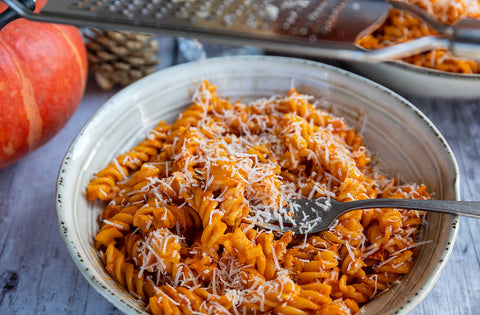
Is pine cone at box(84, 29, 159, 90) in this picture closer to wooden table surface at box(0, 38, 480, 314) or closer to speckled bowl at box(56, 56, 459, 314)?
wooden table surface at box(0, 38, 480, 314)

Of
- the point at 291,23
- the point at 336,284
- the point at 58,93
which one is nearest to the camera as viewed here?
the point at 336,284

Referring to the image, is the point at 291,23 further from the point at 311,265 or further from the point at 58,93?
the point at 58,93

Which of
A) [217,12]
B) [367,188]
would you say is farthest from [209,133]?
[367,188]

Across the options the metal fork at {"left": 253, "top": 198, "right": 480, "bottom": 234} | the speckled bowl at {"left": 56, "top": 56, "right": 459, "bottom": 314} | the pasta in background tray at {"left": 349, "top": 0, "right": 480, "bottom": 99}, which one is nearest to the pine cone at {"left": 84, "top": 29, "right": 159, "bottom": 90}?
the speckled bowl at {"left": 56, "top": 56, "right": 459, "bottom": 314}

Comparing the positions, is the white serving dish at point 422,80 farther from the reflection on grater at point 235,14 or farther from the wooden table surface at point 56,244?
the reflection on grater at point 235,14

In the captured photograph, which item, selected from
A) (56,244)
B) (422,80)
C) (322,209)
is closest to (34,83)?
(56,244)

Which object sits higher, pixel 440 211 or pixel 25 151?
pixel 440 211

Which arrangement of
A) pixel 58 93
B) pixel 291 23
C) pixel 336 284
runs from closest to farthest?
pixel 336 284
pixel 291 23
pixel 58 93

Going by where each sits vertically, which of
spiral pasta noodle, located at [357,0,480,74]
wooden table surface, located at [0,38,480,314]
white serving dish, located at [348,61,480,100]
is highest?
spiral pasta noodle, located at [357,0,480,74]
